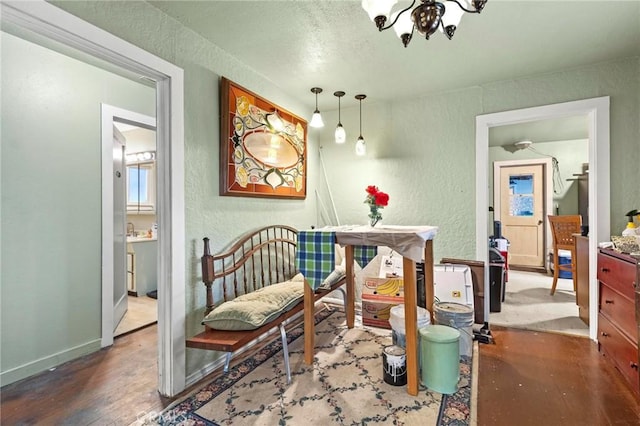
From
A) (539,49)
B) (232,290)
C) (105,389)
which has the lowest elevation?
(105,389)

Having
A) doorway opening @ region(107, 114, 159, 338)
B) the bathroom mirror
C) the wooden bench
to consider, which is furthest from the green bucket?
the bathroom mirror

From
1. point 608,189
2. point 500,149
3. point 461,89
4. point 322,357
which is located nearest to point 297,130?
point 461,89

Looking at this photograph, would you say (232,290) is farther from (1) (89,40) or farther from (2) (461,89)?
(2) (461,89)

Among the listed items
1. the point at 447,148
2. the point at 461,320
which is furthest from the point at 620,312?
the point at 447,148

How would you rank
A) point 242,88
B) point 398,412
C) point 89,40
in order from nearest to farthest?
point 89,40 < point 398,412 < point 242,88

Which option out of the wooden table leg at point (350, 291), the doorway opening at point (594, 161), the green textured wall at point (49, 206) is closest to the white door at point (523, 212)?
the doorway opening at point (594, 161)

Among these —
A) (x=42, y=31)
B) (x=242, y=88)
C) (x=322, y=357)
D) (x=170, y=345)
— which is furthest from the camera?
(x=242, y=88)

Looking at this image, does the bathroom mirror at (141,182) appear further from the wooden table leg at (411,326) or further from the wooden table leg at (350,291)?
the wooden table leg at (411,326)

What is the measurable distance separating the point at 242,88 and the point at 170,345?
2.00m

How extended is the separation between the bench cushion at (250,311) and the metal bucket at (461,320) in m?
1.15

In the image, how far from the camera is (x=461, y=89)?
10.4ft

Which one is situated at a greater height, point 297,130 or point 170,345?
point 297,130

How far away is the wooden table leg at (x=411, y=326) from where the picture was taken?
1.82m

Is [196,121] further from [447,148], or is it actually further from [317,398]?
[447,148]
